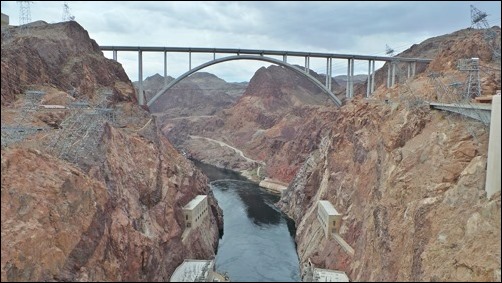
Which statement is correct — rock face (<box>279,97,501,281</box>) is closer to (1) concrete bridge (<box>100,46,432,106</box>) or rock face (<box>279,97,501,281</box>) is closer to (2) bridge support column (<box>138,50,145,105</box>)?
(1) concrete bridge (<box>100,46,432,106</box>)

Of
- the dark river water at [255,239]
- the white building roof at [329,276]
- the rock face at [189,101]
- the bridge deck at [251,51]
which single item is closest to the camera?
the white building roof at [329,276]

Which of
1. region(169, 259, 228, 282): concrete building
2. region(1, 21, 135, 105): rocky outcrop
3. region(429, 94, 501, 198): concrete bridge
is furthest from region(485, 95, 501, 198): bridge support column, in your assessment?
region(1, 21, 135, 105): rocky outcrop

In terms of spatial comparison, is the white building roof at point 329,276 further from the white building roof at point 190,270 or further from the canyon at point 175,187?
the white building roof at point 190,270

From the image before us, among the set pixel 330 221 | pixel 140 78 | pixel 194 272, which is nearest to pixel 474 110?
pixel 330 221

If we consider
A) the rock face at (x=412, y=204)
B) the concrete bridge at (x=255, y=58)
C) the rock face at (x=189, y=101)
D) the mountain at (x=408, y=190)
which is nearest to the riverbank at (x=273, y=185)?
the mountain at (x=408, y=190)

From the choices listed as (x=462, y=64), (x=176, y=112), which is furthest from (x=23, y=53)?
(x=176, y=112)

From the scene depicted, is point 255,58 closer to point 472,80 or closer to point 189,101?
point 472,80
